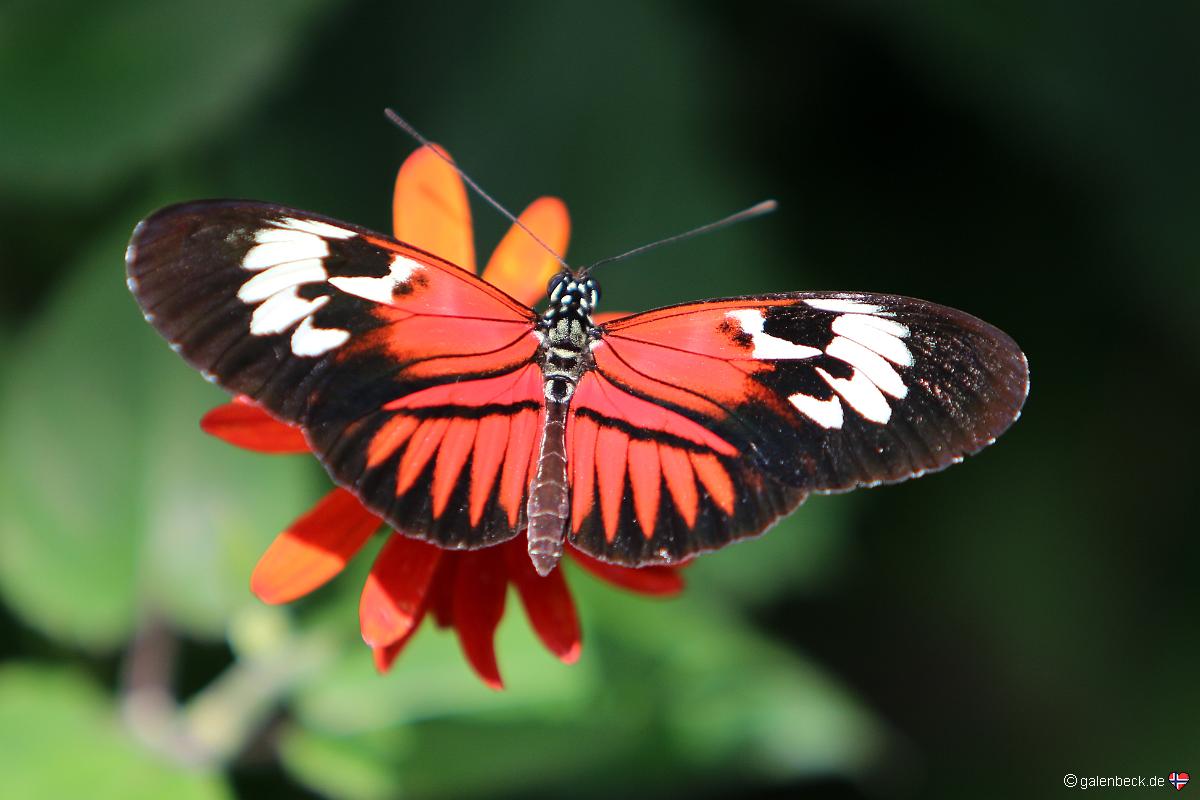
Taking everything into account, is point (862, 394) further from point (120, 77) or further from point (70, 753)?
point (120, 77)

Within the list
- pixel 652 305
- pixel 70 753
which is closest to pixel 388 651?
pixel 70 753

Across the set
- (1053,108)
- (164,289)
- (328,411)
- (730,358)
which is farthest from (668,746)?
(1053,108)

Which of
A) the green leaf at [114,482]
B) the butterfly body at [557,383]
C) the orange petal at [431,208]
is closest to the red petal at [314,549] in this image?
the butterfly body at [557,383]

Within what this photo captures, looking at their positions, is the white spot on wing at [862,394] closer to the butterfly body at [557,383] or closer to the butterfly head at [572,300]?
the butterfly body at [557,383]

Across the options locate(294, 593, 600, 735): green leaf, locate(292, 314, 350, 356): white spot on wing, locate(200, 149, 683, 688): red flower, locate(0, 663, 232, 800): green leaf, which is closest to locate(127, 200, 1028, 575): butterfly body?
locate(292, 314, 350, 356): white spot on wing

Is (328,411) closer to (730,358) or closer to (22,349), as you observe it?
(730,358)

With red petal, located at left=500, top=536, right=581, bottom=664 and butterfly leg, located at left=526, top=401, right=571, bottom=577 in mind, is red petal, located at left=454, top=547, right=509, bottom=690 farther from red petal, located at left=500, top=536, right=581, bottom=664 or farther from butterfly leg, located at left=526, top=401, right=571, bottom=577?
butterfly leg, located at left=526, top=401, right=571, bottom=577
